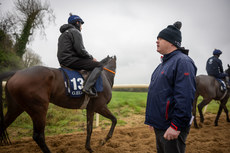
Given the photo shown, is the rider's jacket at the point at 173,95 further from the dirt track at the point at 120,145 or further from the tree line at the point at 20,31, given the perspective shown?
the tree line at the point at 20,31

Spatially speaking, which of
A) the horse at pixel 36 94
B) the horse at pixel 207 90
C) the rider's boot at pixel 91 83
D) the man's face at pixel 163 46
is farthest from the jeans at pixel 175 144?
the horse at pixel 207 90

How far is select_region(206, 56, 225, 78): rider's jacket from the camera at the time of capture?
22.3ft

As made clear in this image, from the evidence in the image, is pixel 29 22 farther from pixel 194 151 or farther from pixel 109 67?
pixel 194 151

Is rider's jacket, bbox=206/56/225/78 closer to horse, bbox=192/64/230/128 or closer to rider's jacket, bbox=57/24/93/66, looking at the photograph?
horse, bbox=192/64/230/128

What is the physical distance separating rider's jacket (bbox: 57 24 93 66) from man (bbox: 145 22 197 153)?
73.9 inches

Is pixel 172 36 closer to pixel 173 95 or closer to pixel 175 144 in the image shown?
pixel 173 95

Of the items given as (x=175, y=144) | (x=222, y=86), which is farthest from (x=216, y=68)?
(x=175, y=144)

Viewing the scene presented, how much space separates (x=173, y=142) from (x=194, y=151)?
93.7 inches

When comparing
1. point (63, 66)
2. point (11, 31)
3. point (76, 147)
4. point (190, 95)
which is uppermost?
point (11, 31)

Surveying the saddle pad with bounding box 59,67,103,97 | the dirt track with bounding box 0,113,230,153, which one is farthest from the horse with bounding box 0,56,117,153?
the dirt track with bounding box 0,113,230,153

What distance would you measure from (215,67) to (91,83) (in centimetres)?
623

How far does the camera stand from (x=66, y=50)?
3.21 meters

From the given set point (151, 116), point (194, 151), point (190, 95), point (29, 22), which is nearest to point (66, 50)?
point (151, 116)

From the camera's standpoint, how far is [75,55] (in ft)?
11.0
